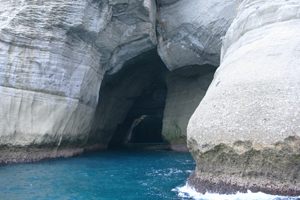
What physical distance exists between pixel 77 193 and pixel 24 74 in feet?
24.6

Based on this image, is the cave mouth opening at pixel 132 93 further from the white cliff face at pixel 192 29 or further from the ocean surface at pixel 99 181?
the ocean surface at pixel 99 181

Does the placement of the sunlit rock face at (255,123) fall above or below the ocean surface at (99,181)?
above

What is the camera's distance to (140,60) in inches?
984

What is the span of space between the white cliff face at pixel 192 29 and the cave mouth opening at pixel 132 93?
1.50 metres

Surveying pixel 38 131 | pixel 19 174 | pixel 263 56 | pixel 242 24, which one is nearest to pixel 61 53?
pixel 38 131

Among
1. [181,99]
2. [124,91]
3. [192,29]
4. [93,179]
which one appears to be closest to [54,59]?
[93,179]

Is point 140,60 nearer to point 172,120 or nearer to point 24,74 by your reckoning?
point 172,120

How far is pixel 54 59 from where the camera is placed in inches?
766

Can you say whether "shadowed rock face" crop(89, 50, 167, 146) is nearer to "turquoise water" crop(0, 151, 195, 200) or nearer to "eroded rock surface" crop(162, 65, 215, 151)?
"eroded rock surface" crop(162, 65, 215, 151)

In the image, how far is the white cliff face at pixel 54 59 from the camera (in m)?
18.5

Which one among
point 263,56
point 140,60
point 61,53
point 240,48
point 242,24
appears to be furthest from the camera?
point 140,60

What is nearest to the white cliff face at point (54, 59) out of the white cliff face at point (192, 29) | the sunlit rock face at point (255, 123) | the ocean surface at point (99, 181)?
the white cliff face at point (192, 29)

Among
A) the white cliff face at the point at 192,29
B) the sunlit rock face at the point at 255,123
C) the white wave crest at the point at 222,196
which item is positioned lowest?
the white wave crest at the point at 222,196

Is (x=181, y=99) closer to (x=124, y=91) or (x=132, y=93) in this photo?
(x=132, y=93)
